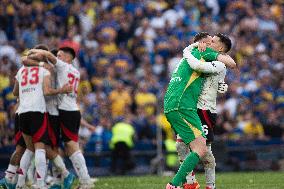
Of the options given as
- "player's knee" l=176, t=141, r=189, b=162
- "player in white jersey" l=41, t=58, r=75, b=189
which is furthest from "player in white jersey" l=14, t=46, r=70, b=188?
"player's knee" l=176, t=141, r=189, b=162

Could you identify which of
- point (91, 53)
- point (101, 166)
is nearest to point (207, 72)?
point (101, 166)

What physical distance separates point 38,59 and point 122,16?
14.0 metres

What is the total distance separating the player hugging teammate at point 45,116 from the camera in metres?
14.2

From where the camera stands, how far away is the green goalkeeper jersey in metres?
12.8

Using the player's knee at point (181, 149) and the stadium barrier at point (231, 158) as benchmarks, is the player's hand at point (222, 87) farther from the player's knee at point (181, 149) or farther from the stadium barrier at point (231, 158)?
the stadium barrier at point (231, 158)

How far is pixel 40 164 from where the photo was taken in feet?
46.4

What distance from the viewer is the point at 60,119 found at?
1524 centimetres

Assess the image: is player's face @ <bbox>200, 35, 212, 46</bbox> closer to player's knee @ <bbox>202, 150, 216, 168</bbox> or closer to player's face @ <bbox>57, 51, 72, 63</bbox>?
player's knee @ <bbox>202, 150, 216, 168</bbox>

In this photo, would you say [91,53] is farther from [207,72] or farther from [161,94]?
[207,72]

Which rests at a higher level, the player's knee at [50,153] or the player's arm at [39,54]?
the player's arm at [39,54]

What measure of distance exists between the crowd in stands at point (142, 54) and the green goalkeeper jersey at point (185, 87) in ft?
32.4

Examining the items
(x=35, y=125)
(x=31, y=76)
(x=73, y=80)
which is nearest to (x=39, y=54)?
(x=31, y=76)

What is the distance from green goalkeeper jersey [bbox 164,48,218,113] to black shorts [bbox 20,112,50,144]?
2.30 metres

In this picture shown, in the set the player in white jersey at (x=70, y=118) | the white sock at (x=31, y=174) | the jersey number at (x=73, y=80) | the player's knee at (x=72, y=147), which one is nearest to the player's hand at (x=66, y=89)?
the player in white jersey at (x=70, y=118)
